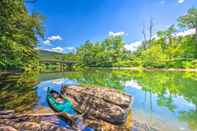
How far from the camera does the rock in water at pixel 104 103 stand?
10.6 metres

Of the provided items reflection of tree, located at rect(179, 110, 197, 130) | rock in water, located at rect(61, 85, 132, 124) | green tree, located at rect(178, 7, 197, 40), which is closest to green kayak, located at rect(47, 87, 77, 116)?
rock in water, located at rect(61, 85, 132, 124)

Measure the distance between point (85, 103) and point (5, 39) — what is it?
555 centimetres

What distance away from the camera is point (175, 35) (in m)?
69.6

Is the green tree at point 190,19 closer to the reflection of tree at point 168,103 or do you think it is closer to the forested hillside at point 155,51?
the forested hillside at point 155,51

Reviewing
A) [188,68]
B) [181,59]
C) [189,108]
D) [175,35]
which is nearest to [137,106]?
[189,108]

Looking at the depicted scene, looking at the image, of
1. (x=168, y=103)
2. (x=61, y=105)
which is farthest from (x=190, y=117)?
(x=61, y=105)

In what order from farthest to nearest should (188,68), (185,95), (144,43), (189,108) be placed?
(144,43)
(188,68)
(185,95)
(189,108)

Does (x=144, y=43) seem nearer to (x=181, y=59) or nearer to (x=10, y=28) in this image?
(x=181, y=59)

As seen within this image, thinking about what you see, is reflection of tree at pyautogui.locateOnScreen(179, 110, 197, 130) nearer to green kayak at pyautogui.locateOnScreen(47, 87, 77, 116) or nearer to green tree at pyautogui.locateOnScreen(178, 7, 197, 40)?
green kayak at pyautogui.locateOnScreen(47, 87, 77, 116)

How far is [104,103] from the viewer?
445 inches

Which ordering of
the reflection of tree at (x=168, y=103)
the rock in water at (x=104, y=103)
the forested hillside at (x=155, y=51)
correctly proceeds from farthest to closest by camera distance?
the forested hillside at (x=155, y=51), the reflection of tree at (x=168, y=103), the rock in water at (x=104, y=103)

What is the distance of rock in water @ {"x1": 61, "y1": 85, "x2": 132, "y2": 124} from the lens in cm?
1062

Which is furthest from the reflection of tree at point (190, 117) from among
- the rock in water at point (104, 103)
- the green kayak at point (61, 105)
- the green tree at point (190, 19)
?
the green tree at point (190, 19)

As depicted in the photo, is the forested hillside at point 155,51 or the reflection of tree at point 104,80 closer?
the reflection of tree at point 104,80
